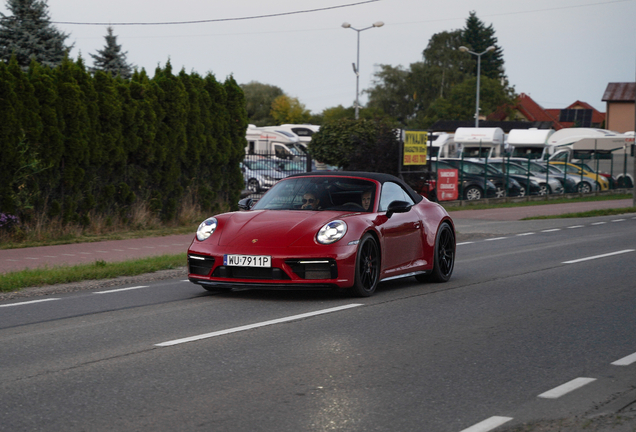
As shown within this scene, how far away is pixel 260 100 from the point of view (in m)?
136

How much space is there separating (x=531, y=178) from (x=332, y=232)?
101 feet

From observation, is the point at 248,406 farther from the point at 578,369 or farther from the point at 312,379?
the point at 578,369

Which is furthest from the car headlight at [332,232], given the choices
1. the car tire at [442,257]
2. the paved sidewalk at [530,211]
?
the paved sidewalk at [530,211]

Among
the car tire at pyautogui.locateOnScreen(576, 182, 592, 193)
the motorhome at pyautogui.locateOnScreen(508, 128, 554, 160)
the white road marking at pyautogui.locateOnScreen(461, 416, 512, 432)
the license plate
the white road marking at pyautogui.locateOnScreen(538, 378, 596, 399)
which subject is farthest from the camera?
the motorhome at pyautogui.locateOnScreen(508, 128, 554, 160)

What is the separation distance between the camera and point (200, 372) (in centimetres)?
592

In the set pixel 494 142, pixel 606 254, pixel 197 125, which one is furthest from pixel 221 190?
pixel 494 142

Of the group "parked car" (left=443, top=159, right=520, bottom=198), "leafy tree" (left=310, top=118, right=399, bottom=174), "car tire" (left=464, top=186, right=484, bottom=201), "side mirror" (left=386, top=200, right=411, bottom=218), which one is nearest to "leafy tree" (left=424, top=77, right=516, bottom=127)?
"parked car" (left=443, top=159, right=520, bottom=198)

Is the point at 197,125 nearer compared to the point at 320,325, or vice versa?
the point at 320,325

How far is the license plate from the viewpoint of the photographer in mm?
8875

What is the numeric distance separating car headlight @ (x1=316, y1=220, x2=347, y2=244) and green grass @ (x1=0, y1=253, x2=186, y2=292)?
3469mm

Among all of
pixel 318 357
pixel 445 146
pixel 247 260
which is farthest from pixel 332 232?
pixel 445 146

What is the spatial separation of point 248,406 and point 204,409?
0.25 meters

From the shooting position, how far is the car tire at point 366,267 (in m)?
9.25

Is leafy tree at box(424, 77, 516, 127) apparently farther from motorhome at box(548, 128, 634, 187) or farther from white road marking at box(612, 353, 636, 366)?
white road marking at box(612, 353, 636, 366)
